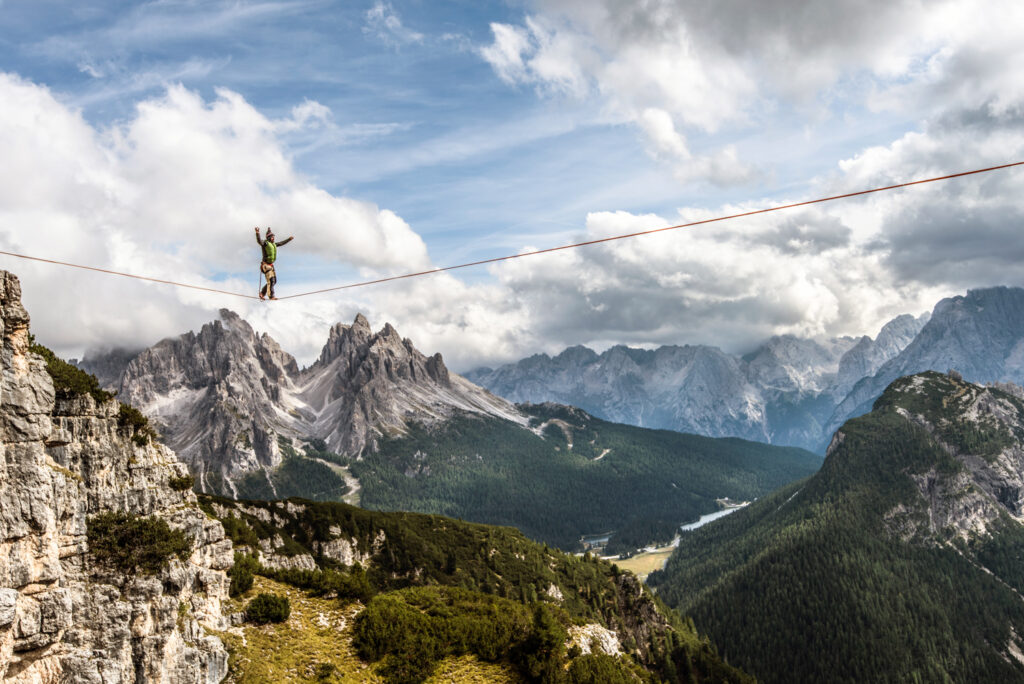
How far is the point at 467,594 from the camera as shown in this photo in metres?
74.3

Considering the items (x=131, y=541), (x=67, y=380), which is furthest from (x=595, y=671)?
(x=67, y=380)

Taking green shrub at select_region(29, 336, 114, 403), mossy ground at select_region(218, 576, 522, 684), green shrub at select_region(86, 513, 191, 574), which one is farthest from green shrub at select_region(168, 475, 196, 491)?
mossy ground at select_region(218, 576, 522, 684)

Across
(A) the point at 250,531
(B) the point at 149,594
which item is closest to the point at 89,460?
(B) the point at 149,594

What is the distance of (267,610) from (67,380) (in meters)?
26.6

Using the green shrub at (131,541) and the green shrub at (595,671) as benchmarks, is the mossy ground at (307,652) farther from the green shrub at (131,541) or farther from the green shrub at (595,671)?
the green shrub at (131,541)

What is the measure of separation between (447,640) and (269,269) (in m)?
38.9

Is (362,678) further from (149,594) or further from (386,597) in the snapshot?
(149,594)

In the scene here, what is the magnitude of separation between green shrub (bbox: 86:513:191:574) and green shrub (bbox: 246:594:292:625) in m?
10.3

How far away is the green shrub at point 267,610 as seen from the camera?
53719 mm

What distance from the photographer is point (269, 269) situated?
4691cm

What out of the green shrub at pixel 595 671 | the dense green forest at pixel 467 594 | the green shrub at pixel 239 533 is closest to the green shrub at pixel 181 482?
the dense green forest at pixel 467 594

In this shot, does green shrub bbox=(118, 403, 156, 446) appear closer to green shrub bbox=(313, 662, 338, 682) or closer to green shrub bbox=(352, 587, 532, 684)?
green shrub bbox=(313, 662, 338, 682)

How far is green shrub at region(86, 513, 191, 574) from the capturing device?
41.4m

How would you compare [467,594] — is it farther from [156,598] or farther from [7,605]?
[7,605]
